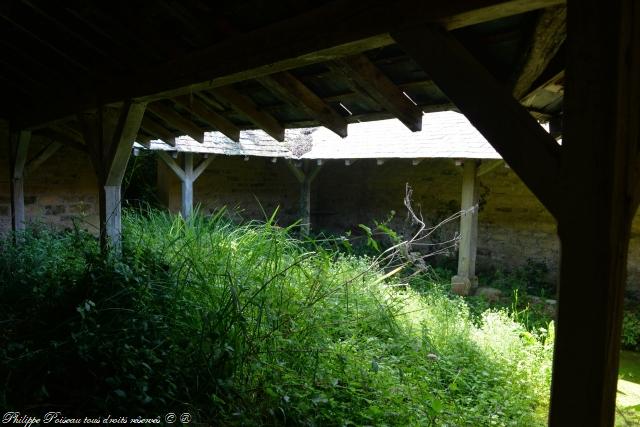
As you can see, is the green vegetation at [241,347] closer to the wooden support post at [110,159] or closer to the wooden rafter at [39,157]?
the wooden support post at [110,159]

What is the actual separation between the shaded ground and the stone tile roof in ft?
10.6

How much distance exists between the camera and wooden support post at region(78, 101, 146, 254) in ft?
12.6

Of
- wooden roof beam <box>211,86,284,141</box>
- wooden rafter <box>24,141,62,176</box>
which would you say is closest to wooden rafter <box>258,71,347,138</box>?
wooden roof beam <box>211,86,284,141</box>

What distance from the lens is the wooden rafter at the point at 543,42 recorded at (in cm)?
165

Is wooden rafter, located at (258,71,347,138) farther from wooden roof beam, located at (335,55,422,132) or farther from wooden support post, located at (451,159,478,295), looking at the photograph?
wooden support post, located at (451,159,478,295)

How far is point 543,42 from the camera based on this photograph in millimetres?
1800

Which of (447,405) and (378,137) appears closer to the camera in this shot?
(447,405)

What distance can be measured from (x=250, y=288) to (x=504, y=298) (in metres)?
5.30

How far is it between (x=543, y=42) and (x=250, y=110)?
245 centimetres

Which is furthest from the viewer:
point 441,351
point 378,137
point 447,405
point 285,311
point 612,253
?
point 378,137

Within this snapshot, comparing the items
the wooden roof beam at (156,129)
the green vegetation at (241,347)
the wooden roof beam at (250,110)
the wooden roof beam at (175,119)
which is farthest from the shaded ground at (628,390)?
the wooden roof beam at (156,129)

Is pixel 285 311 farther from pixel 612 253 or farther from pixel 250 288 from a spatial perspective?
pixel 612 253

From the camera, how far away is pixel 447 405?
3104mm

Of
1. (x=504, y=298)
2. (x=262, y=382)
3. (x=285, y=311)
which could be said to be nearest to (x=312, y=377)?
(x=262, y=382)
